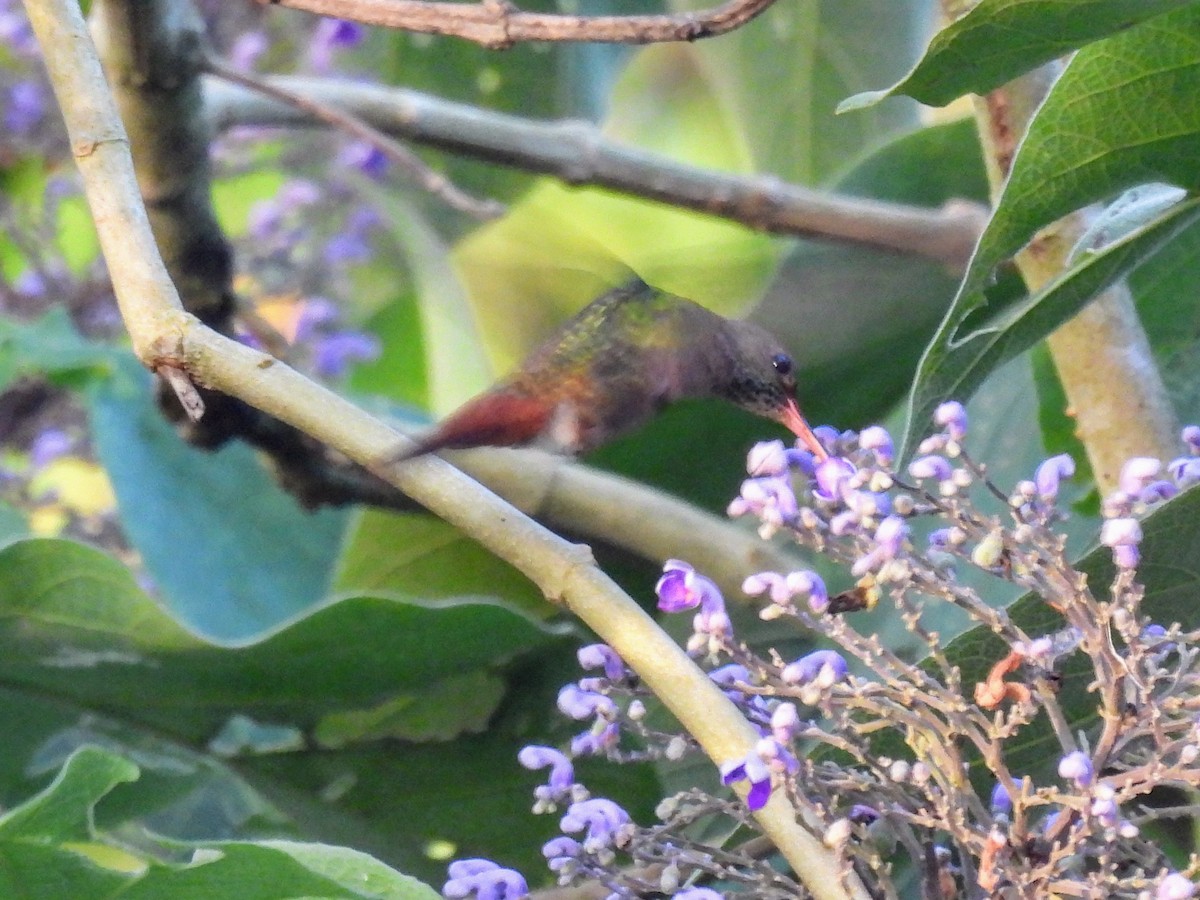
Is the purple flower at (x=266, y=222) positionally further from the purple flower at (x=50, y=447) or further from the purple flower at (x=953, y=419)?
the purple flower at (x=953, y=419)

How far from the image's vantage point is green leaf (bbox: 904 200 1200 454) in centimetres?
66

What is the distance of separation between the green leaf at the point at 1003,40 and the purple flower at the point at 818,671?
0.66ft

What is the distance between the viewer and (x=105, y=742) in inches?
37.9

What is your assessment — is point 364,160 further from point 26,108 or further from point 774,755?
point 774,755

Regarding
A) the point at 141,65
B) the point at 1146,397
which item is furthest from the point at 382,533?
the point at 1146,397

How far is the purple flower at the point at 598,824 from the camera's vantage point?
0.60 m

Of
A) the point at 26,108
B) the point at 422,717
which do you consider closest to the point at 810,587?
the point at 422,717

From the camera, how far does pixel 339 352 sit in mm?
1813

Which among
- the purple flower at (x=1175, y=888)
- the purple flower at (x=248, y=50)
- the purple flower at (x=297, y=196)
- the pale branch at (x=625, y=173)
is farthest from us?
the purple flower at (x=297, y=196)

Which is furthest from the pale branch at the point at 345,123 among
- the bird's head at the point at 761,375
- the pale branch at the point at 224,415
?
the bird's head at the point at 761,375

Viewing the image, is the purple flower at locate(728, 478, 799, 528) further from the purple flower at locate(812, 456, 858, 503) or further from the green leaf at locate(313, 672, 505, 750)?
the green leaf at locate(313, 672, 505, 750)

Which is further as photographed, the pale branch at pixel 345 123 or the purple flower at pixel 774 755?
the pale branch at pixel 345 123

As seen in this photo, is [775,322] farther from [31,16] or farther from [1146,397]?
[31,16]

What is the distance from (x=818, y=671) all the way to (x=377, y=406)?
0.97 m
